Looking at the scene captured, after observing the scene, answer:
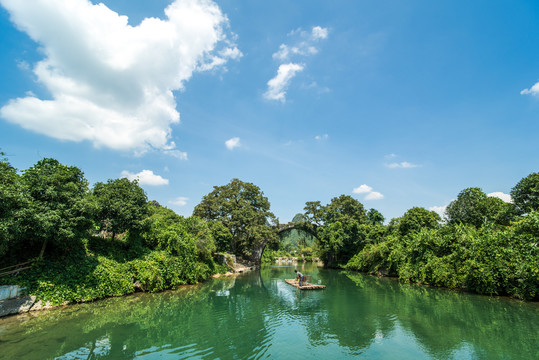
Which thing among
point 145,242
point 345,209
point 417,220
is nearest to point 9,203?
point 145,242

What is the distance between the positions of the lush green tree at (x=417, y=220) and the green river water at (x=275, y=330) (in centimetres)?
1365

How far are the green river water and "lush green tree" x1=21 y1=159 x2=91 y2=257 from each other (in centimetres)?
302

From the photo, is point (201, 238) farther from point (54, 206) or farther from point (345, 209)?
point (345, 209)

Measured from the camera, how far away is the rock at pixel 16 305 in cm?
906

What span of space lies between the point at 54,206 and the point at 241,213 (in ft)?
76.7

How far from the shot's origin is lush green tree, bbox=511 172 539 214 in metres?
23.4

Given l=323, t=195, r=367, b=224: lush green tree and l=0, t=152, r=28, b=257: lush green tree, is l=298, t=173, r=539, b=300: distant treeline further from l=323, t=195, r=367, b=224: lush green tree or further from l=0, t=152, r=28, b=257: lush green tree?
l=0, t=152, r=28, b=257: lush green tree

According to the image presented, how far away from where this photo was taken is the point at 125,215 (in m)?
15.0

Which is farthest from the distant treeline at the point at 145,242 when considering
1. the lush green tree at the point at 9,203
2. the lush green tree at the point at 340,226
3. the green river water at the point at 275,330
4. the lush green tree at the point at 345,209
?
the lush green tree at the point at 345,209

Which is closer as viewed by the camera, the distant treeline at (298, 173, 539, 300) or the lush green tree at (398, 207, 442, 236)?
the distant treeline at (298, 173, 539, 300)

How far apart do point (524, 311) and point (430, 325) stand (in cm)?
590

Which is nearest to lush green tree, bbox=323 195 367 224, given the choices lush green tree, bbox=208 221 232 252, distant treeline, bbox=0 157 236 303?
lush green tree, bbox=208 221 232 252

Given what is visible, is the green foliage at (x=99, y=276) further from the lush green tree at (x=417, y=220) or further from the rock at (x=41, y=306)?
the lush green tree at (x=417, y=220)

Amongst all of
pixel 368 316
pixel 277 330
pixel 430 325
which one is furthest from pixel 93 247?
pixel 430 325
